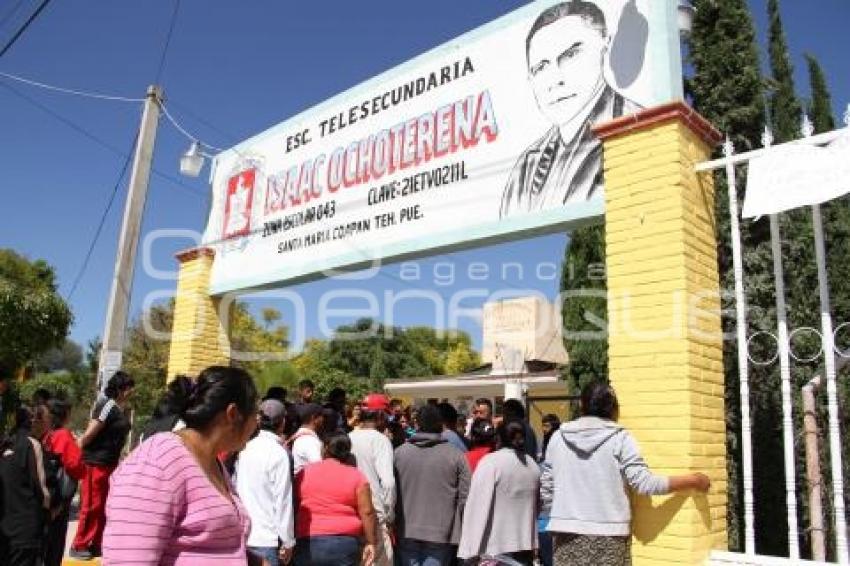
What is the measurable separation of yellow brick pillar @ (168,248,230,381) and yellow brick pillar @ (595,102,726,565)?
6081mm

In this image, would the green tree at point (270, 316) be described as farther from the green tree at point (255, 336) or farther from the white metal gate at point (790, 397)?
the white metal gate at point (790, 397)

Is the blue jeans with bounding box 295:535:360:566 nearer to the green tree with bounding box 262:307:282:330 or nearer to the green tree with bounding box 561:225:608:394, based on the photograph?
the green tree with bounding box 561:225:608:394

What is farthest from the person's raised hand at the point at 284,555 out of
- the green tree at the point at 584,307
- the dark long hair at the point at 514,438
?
the green tree at the point at 584,307

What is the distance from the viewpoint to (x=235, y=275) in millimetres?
8945

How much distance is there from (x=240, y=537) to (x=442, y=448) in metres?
3.10

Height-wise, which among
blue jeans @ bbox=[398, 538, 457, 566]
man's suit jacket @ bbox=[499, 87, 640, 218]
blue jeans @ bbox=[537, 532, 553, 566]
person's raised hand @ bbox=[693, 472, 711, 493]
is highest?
man's suit jacket @ bbox=[499, 87, 640, 218]

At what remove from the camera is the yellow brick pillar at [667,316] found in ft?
13.9

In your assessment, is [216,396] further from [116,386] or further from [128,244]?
[128,244]

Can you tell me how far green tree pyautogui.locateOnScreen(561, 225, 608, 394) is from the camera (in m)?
11.8

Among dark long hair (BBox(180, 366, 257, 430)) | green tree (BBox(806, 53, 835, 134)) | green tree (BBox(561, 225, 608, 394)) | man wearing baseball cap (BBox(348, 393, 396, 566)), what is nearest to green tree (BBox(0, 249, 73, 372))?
green tree (BBox(561, 225, 608, 394))

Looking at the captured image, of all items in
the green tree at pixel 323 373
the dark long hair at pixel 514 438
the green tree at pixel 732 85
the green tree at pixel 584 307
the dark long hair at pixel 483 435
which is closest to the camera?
the dark long hair at pixel 514 438

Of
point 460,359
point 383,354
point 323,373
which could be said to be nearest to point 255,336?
point 323,373

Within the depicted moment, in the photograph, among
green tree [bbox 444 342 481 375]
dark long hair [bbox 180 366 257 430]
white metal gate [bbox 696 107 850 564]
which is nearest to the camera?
dark long hair [bbox 180 366 257 430]

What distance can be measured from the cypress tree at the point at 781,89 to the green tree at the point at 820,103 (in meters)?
1.49
